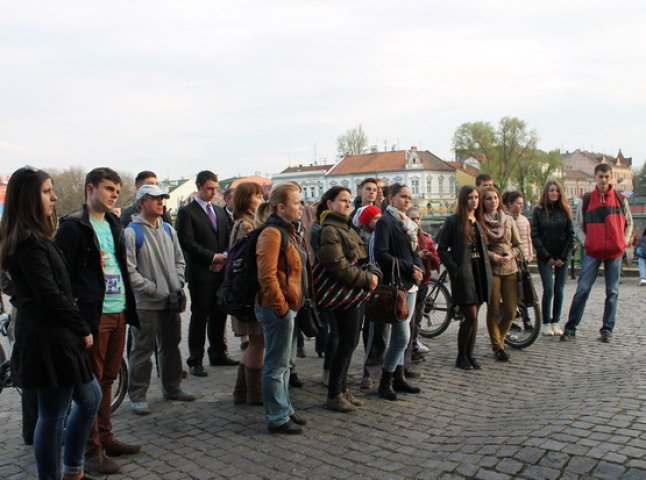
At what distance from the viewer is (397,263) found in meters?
5.73

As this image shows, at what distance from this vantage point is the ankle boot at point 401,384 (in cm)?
606

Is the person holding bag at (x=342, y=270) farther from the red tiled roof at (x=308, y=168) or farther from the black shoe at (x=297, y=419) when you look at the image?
the red tiled roof at (x=308, y=168)

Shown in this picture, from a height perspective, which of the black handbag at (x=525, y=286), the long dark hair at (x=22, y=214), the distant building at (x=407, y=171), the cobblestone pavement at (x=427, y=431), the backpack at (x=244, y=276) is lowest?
the cobblestone pavement at (x=427, y=431)

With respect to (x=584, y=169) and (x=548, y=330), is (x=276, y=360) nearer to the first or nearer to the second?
(x=548, y=330)

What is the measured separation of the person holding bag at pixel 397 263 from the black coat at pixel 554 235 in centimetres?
310

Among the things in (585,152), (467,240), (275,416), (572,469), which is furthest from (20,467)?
(585,152)

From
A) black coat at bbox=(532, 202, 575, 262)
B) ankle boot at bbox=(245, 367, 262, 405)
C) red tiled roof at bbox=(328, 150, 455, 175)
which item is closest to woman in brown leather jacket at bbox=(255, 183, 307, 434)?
ankle boot at bbox=(245, 367, 262, 405)

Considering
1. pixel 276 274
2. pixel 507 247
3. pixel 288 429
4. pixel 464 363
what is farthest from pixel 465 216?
pixel 288 429

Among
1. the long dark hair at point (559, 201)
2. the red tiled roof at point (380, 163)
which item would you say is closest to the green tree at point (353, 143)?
the red tiled roof at point (380, 163)

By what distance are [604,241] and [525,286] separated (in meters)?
1.30

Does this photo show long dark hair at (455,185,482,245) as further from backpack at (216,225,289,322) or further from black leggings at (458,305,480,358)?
backpack at (216,225,289,322)

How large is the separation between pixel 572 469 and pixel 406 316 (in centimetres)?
216

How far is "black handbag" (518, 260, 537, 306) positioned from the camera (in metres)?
7.47

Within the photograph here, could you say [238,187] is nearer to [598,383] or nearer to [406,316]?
[406,316]
